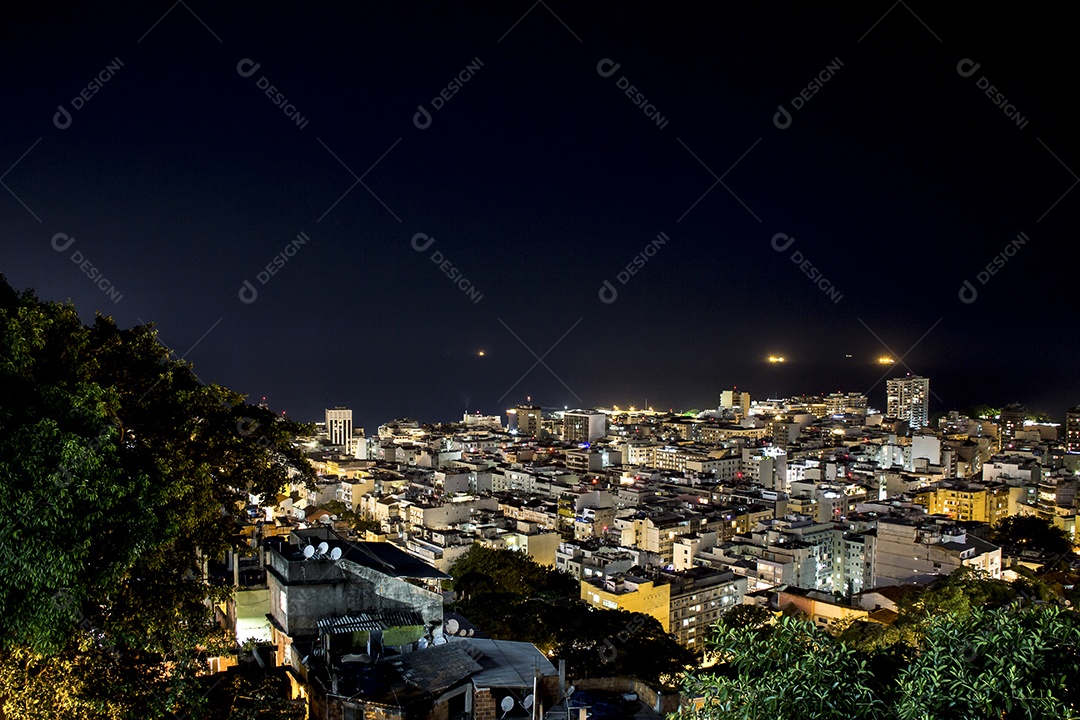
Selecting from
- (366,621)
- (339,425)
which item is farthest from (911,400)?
(366,621)

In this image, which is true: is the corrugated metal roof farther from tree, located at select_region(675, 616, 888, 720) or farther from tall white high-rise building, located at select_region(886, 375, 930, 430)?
tall white high-rise building, located at select_region(886, 375, 930, 430)

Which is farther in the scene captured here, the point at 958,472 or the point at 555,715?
the point at 958,472

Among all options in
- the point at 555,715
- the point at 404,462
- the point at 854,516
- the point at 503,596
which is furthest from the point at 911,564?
the point at 404,462

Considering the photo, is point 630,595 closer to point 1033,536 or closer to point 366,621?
point 366,621

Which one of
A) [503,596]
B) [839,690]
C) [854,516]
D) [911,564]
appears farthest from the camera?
[854,516]

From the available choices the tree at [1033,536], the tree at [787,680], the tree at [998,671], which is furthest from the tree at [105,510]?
the tree at [1033,536]

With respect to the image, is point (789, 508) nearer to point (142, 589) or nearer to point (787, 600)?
point (787, 600)
